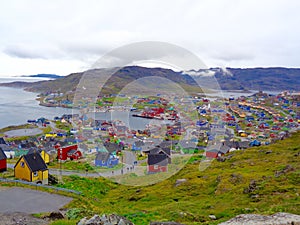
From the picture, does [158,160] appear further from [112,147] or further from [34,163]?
[112,147]

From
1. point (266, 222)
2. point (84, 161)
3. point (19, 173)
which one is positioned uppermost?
point (266, 222)

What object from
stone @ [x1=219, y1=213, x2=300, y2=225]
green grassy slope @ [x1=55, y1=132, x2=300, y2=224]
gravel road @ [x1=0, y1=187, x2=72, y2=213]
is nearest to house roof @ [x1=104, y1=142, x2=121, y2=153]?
green grassy slope @ [x1=55, y1=132, x2=300, y2=224]

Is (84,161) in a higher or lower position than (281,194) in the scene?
lower

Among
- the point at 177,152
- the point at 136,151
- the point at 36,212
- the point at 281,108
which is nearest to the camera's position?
the point at 36,212

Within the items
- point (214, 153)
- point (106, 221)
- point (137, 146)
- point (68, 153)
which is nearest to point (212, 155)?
point (214, 153)

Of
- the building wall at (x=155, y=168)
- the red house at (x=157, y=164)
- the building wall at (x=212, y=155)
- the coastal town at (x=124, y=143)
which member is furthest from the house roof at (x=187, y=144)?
the building wall at (x=155, y=168)

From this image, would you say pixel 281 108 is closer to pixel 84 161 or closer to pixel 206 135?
pixel 206 135

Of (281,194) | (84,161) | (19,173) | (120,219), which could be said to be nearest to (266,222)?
(120,219)

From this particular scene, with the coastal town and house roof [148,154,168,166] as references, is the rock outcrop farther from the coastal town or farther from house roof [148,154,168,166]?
house roof [148,154,168,166]
